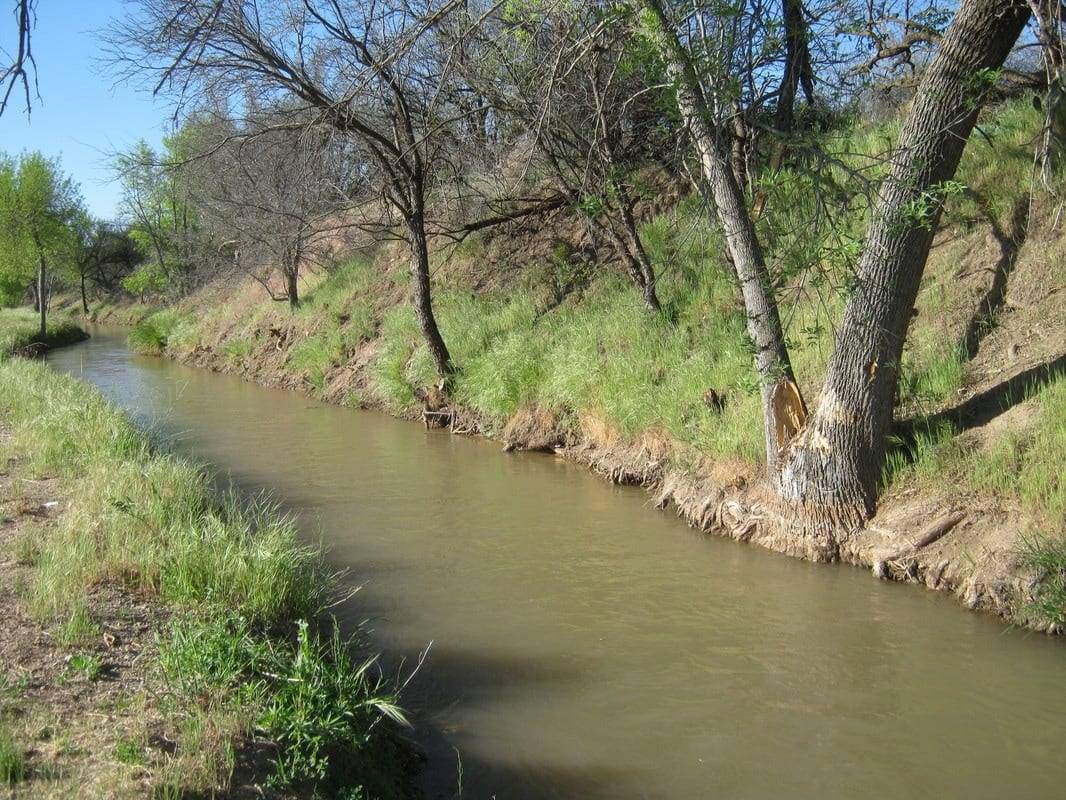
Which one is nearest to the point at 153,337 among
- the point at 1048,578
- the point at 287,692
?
the point at 287,692

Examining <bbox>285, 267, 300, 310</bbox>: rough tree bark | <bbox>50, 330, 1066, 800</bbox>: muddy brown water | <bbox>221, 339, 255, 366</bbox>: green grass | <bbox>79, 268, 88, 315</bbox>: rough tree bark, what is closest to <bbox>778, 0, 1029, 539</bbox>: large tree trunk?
<bbox>50, 330, 1066, 800</bbox>: muddy brown water

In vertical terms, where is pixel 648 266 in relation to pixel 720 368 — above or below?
above

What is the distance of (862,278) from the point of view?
24.1 ft

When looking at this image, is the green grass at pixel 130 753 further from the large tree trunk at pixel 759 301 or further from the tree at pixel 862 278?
the large tree trunk at pixel 759 301

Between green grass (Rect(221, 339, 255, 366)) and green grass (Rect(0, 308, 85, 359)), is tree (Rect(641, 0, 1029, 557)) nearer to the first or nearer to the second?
green grass (Rect(221, 339, 255, 366))

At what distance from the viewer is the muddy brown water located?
4.62 meters

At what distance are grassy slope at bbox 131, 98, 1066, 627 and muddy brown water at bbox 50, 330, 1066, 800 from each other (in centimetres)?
117

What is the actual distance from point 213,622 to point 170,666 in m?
0.69

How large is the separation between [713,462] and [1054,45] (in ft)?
15.3

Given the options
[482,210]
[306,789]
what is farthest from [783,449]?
[482,210]

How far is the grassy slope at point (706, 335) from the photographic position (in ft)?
24.3

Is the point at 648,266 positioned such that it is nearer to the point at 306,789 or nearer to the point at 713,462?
the point at 713,462

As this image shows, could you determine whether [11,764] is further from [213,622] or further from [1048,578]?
[1048,578]

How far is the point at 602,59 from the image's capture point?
39.0ft
